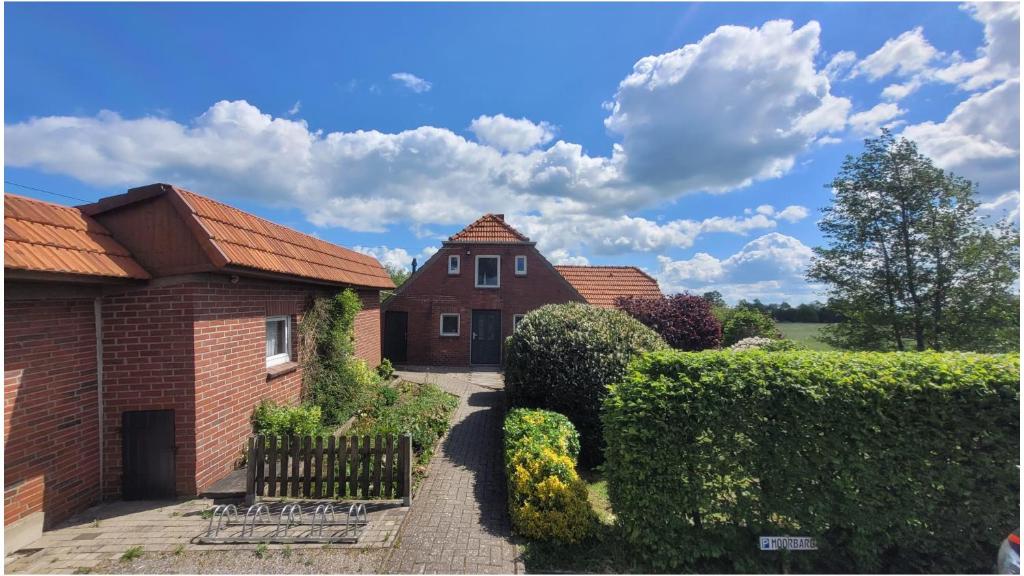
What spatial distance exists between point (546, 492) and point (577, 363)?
3033 mm

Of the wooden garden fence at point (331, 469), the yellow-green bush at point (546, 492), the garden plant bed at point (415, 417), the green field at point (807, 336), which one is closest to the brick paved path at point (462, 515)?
the garden plant bed at point (415, 417)

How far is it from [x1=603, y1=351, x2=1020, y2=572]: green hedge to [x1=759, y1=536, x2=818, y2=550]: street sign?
7 centimetres

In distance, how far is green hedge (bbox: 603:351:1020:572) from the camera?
409 cm

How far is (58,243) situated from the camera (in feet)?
14.5

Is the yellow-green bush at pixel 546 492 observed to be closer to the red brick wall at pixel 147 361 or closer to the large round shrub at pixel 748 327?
the red brick wall at pixel 147 361

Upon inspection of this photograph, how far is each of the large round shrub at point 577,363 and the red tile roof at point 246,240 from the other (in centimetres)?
449

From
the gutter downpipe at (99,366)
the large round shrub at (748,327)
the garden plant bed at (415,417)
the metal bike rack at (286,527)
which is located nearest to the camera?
the metal bike rack at (286,527)

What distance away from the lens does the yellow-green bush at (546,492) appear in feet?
→ 15.0

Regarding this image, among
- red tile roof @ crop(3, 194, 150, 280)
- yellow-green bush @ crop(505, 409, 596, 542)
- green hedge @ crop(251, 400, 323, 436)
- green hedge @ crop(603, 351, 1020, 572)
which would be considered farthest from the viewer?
green hedge @ crop(251, 400, 323, 436)

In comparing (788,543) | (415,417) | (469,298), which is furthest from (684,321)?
(788,543)

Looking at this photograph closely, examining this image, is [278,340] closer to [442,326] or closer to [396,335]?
[442,326]

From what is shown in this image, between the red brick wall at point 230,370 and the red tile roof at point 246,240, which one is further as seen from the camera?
the red brick wall at point 230,370

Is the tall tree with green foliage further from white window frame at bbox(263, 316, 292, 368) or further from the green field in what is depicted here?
white window frame at bbox(263, 316, 292, 368)

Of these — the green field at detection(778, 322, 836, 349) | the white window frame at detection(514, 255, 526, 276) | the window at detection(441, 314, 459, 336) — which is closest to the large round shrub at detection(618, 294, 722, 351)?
the green field at detection(778, 322, 836, 349)
